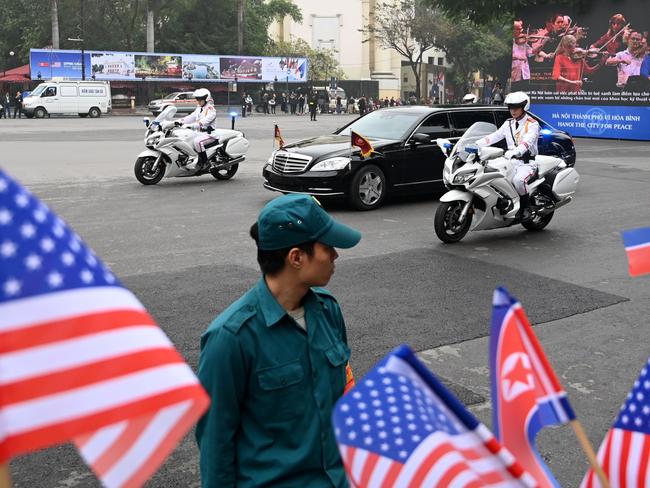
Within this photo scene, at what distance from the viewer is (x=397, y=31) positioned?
75875mm

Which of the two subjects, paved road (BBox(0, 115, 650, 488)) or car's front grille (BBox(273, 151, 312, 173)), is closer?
paved road (BBox(0, 115, 650, 488))

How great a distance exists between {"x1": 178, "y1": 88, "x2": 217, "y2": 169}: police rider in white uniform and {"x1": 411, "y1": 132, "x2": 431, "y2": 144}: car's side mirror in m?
4.22

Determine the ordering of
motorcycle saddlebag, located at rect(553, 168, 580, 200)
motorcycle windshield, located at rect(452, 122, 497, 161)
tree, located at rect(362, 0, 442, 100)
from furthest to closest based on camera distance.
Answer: tree, located at rect(362, 0, 442, 100) < motorcycle saddlebag, located at rect(553, 168, 580, 200) < motorcycle windshield, located at rect(452, 122, 497, 161)

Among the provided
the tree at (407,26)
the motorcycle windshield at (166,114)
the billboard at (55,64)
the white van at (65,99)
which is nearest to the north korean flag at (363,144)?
the motorcycle windshield at (166,114)

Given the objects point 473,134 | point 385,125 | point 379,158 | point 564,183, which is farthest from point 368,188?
point 564,183

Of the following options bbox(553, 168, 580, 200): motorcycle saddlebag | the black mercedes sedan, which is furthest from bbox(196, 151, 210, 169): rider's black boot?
bbox(553, 168, 580, 200): motorcycle saddlebag

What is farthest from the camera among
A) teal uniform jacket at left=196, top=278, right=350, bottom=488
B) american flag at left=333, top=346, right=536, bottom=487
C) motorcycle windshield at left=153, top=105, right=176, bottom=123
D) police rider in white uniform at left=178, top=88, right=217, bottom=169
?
motorcycle windshield at left=153, top=105, right=176, bottom=123

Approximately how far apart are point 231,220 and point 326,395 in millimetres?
9318

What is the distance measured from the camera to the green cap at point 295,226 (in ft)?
8.68

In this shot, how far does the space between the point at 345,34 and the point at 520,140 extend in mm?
89221

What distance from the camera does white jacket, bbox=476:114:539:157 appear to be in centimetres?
1057

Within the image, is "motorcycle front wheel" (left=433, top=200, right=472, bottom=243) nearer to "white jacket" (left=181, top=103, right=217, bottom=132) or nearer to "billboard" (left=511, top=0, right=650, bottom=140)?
"white jacket" (left=181, top=103, right=217, bottom=132)

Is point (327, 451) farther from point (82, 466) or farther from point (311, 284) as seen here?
point (82, 466)

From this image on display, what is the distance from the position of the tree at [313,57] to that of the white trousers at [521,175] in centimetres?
7062
